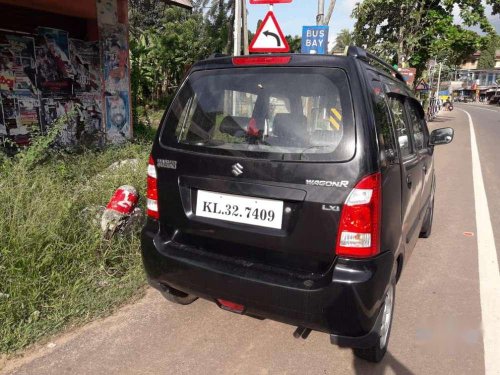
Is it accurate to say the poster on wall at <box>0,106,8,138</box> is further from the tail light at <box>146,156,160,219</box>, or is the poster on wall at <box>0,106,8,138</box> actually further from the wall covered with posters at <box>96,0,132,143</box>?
the tail light at <box>146,156,160,219</box>

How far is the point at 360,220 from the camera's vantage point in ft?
7.10

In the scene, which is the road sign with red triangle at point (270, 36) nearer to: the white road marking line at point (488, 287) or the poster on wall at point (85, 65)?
the poster on wall at point (85, 65)

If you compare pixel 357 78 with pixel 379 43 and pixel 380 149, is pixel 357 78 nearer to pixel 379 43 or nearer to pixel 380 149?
pixel 380 149

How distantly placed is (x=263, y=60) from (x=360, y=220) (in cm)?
113

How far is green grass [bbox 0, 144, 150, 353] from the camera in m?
2.96

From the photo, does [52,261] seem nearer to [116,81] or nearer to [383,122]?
[383,122]

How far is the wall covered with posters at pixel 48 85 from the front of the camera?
21.1 ft

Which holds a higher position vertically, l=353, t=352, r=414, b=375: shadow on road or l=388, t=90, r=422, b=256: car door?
l=388, t=90, r=422, b=256: car door

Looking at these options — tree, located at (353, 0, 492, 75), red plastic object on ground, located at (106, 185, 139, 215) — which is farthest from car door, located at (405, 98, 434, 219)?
tree, located at (353, 0, 492, 75)

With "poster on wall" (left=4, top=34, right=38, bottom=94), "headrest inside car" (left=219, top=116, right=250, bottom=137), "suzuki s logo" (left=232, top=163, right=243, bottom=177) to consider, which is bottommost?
"suzuki s logo" (left=232, top=163, right=243, bottom=177)

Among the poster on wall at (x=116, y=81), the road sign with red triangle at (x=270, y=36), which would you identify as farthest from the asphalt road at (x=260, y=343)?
the poster on wall at (x=116, y=81)

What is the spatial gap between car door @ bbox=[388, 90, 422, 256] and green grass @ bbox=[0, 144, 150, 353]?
2.24 meters

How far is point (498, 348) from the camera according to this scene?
2.81m

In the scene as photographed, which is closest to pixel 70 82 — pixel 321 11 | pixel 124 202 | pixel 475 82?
pixel 124 202
